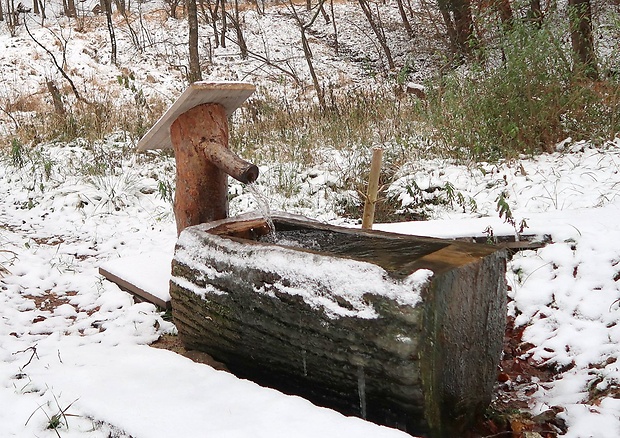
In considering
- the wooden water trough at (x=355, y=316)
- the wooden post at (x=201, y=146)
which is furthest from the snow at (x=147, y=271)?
the wooden water trough at (x=355, y=316)

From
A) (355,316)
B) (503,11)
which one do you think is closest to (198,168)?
(355,316)

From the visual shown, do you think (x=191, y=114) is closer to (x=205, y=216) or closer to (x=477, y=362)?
(x=205, y=216)

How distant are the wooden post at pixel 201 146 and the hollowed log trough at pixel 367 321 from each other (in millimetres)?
561

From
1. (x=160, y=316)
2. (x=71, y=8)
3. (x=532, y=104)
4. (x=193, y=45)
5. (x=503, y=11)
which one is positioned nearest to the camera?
(x=160, y=316)

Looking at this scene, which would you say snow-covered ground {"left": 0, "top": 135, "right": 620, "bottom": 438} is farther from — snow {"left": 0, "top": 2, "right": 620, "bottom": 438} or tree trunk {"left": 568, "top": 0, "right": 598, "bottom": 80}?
tree trunk {"left": 568, "top": 0, "right": 598, "bottom": 80}

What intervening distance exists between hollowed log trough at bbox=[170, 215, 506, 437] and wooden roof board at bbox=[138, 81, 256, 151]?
76 centimetres

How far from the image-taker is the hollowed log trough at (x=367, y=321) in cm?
159

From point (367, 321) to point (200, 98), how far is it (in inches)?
62.1

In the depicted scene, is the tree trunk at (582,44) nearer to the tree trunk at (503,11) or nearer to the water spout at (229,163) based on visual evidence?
the tree trunk at (503,11)

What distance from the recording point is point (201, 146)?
2.71 m

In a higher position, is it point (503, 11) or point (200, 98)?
point (503, 11)

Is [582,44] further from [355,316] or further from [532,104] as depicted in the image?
[355,316]

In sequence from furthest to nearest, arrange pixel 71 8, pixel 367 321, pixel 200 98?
pixel 71 8, pixel 200 98, pixel 367 321

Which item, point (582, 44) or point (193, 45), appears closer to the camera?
point (582, 44)
